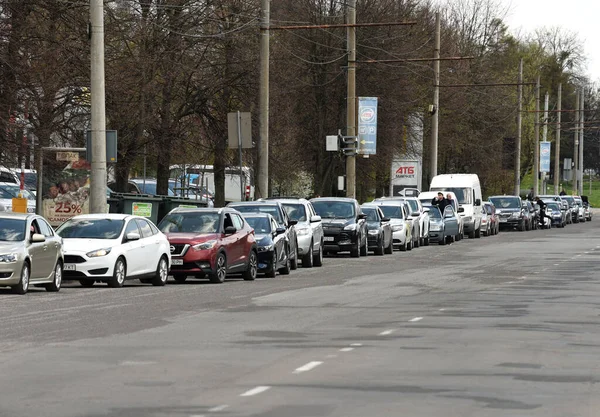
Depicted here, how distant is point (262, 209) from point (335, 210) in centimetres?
833

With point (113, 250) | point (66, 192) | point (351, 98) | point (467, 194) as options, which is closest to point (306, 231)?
point (66, 192)

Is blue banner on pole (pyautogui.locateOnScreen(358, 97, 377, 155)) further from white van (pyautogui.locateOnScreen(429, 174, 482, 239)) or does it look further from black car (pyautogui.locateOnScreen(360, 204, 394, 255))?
white van (pyautogui.locateOnScreen(429, 174, 482, 239))

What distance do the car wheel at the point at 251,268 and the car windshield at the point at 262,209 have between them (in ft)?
14.2

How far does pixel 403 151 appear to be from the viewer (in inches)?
2768

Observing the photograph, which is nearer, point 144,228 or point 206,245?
point 144,228

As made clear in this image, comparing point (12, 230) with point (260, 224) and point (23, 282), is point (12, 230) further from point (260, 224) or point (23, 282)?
point (260, 224)

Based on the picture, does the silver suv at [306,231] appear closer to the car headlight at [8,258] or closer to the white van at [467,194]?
the car headlight at [8,258]

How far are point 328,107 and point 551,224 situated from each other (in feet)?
75.2

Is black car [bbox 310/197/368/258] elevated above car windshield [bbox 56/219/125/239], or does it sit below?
below

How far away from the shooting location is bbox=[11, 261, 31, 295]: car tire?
24812 millimetres

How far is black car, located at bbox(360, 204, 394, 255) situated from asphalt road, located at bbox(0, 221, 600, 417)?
657 inches

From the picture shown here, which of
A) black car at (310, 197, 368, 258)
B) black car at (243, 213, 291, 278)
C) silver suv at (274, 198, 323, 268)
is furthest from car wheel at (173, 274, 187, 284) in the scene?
black car at (310, 197, 368, 258)

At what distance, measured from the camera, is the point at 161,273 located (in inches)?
1131

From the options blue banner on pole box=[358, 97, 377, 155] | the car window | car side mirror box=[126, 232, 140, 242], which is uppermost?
blue banner on pole box=[358, 97, 377, 155]
